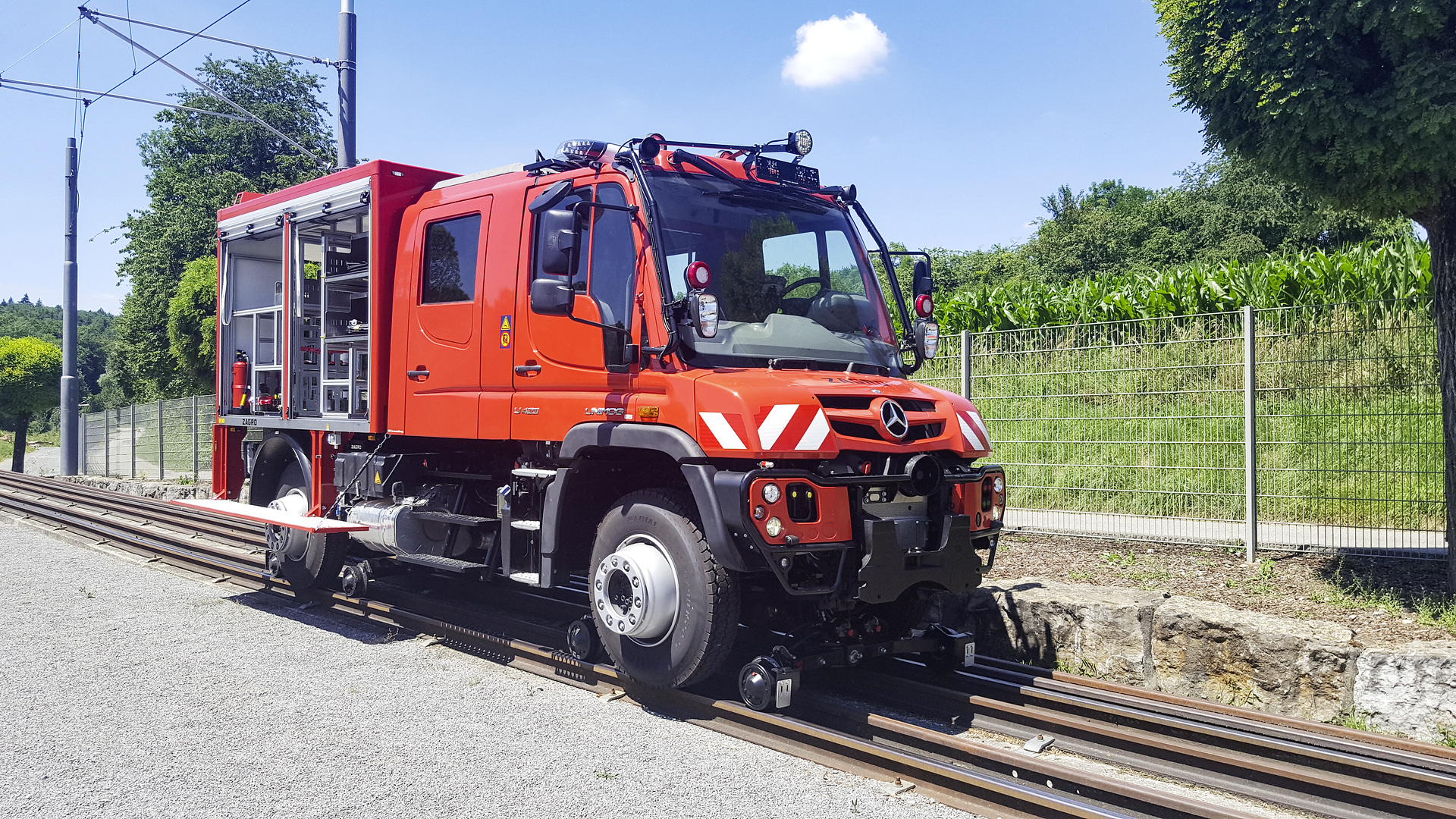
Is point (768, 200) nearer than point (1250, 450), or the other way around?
point (768, 200)

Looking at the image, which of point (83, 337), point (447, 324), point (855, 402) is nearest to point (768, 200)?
point (855, 402)

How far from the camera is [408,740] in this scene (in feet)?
17.6

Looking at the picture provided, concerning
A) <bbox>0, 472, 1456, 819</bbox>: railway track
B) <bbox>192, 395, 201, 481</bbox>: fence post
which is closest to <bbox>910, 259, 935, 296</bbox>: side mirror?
<bbox>0, 472, 1456, 819</bbox>: railway track

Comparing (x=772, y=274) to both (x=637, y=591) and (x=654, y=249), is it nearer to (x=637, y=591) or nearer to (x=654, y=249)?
(x=654, y=249)

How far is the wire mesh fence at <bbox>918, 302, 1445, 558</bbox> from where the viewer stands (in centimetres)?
780

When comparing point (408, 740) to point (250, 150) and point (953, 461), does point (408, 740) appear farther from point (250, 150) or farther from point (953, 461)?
point (250, 150)

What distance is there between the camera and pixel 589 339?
6250mm

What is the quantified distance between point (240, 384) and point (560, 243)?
212 inches

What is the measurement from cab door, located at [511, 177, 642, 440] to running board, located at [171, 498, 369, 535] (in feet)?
7.49

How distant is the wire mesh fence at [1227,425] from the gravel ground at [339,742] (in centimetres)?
535

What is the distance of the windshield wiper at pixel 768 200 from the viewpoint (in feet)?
21.3

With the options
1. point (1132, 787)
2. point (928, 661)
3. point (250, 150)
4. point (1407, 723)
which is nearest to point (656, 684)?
point (928, 661)

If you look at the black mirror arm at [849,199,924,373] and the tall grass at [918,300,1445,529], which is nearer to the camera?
the black mirror arm at [849,199,924,373]

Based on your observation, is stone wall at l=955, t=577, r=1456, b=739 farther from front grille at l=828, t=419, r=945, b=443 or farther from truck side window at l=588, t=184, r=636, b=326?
truck side window at l=588, t=184, r=636, b=326
